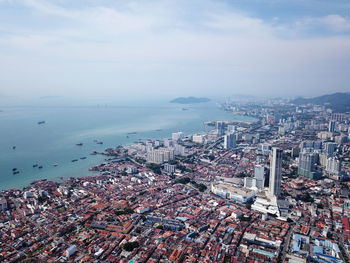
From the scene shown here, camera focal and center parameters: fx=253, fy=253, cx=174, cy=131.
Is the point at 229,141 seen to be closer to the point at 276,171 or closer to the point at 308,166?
the point at 308,166

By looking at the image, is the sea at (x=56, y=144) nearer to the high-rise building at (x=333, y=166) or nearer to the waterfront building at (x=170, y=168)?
the waterfront building at (x=170, y=168)

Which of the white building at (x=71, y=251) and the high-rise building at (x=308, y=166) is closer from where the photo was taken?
the white building at (x=71, y=251)

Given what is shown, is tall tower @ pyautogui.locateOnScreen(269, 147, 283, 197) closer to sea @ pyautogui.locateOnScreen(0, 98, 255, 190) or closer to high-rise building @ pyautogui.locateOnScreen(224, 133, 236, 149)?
sea @ pyautogui.locateOnScreen(0, 98, 255, 190)

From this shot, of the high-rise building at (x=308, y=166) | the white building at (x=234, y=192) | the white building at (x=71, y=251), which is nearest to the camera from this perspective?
the white building at (x=71, y=251)

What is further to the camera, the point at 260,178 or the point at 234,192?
the point at 260,178

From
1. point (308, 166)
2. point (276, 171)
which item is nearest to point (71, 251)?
point (276, 171)

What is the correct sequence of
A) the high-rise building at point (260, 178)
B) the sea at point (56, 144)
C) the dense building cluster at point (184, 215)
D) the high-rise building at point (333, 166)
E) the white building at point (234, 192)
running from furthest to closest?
the sea at point (56, 144), the high-rise building at point (333, 166), the high-rise building at point (260, 178), the white building at point (234, 192), the dense building cluster at point (184, 215)

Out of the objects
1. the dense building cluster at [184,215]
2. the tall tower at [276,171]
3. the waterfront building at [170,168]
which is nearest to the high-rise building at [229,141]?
the dense building cluster at [184,215]

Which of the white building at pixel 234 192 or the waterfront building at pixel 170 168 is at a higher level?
the white building at pixel 234 192

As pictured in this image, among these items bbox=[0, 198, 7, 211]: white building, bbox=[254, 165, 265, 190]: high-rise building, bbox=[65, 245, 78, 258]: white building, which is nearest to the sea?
bbox=[0, 198, 7, 211]: white building

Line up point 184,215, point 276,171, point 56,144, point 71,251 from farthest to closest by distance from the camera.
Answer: point 56,144
point 276,171
point 184,215
point 71,251

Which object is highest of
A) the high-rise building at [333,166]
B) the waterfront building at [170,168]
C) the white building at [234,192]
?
the high-rise building at [333,166]
